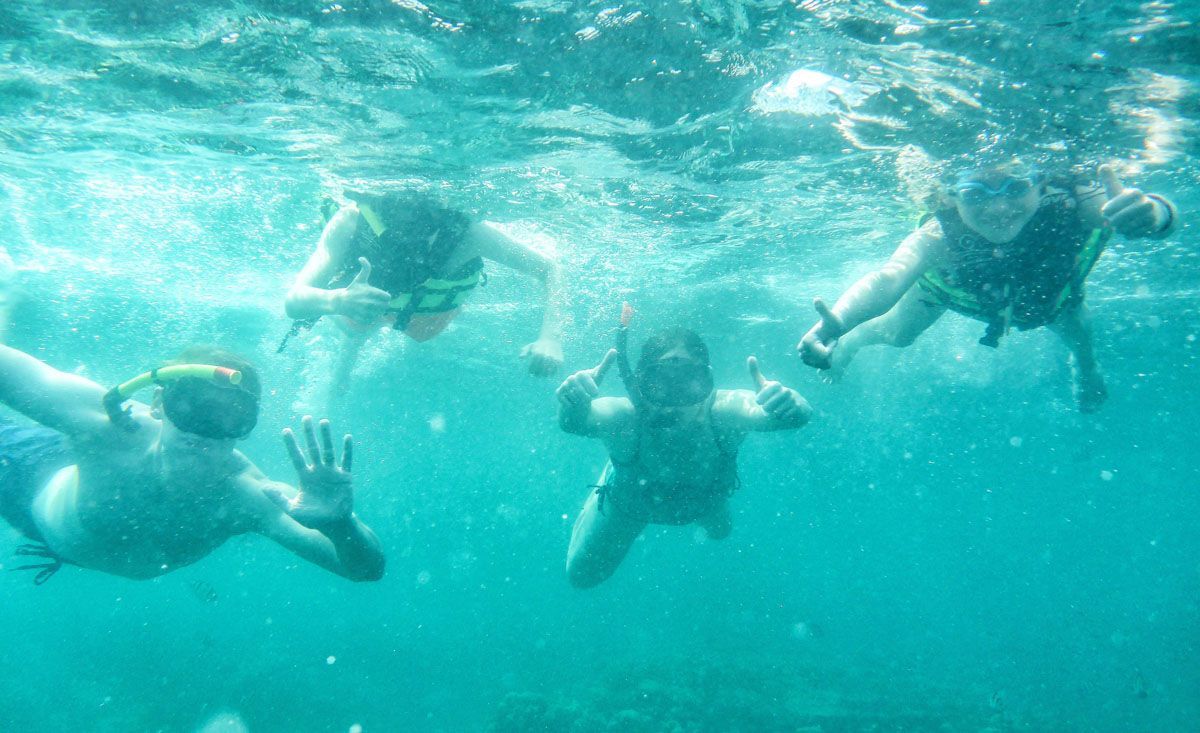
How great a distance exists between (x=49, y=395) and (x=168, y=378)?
1.01 metres

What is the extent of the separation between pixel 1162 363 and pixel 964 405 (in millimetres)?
10859

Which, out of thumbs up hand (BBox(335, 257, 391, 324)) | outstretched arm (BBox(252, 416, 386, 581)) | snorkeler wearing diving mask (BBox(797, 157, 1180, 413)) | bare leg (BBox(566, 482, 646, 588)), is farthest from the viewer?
bare leg (BBox(566, 482, 646, 588))

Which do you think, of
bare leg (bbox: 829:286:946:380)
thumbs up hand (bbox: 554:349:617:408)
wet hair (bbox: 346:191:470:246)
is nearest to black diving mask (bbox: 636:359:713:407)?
thumbs up hand (bbox: 554:349:617:408)

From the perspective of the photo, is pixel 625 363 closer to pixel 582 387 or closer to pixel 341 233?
pixel 582 387

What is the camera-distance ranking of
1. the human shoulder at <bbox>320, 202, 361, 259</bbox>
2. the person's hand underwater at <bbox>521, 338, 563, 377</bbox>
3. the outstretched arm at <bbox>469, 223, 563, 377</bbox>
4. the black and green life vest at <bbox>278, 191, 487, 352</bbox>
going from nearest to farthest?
1. the person's hand underwater at <bbox>521, 338, 563, 377</bbox>
2. the outstretched arm at <bbox>469, 223, 563, 377</bbox>
3. the black and green life vest at <bbox>278, 191, 487, 352</bbox>
4. the human shoulder at <bbox>320, 202, 361, 259</bbox>

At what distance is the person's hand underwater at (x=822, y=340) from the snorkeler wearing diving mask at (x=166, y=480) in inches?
139

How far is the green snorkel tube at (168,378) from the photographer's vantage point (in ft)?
14.1

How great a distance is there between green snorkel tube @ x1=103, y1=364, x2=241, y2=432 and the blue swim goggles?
7416 millimetres

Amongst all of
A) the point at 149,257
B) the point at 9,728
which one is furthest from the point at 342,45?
the point at 9,728

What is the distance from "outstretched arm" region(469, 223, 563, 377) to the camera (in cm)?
525

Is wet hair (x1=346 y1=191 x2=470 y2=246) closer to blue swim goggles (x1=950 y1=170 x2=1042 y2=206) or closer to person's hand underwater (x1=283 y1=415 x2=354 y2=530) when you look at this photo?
person's hand underwater (x1=283 y1=415 x2=354 y2=530)

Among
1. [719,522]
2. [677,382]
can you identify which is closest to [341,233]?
[677,382]

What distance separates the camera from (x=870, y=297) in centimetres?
518

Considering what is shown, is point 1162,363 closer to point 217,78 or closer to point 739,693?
point 739,693
